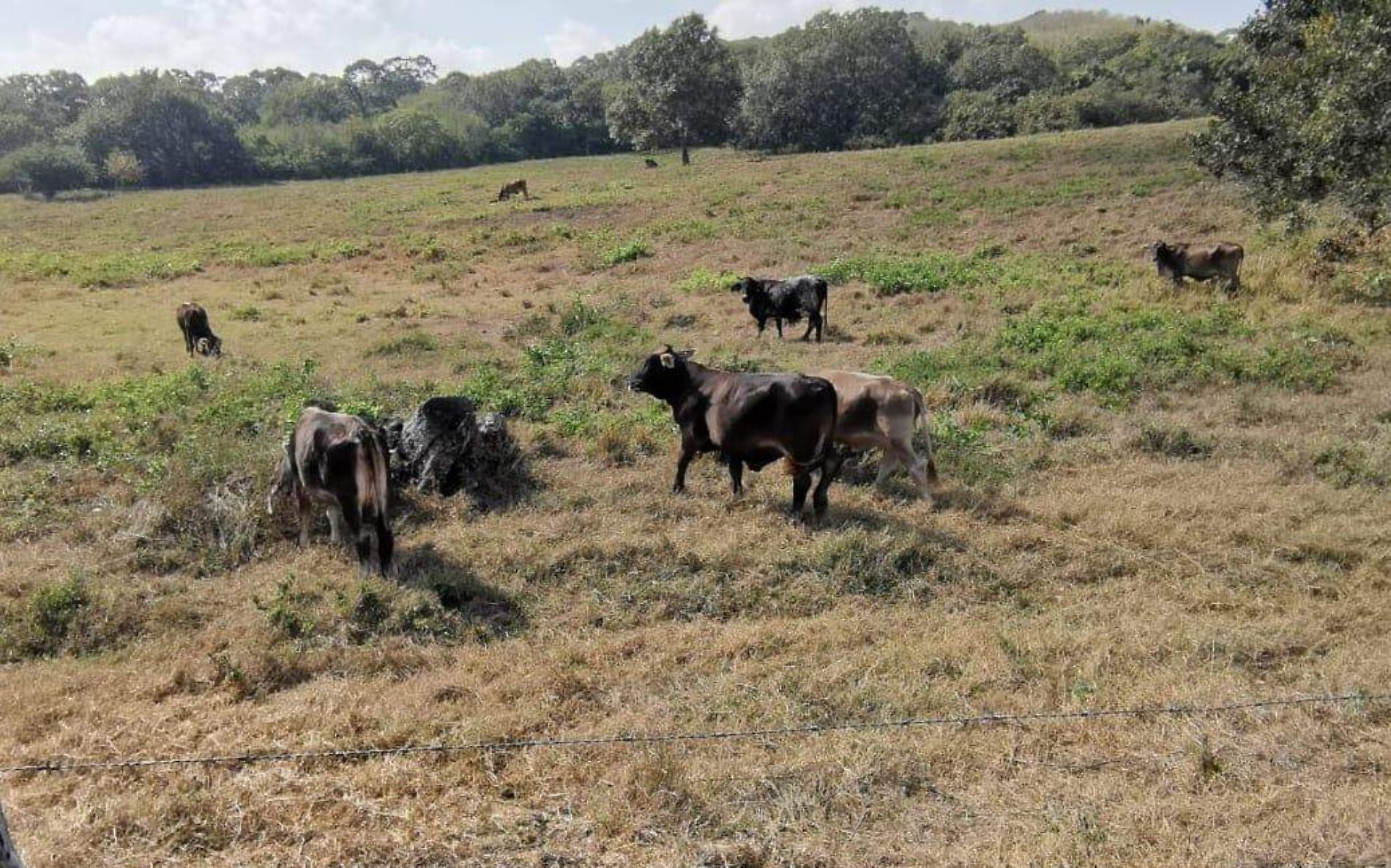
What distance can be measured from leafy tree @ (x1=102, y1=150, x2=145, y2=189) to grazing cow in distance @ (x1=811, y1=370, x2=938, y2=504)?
232 ft

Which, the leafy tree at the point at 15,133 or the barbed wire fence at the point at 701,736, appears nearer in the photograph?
the barbed wire fence at the point at 701,736

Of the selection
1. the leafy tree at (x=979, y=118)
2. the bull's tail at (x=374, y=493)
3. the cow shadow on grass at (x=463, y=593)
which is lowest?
the cow shadow on grass at (x=463, y=593)

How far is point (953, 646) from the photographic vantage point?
5898 mm

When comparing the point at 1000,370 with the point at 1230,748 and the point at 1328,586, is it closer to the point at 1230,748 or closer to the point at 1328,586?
the point at 1328,586

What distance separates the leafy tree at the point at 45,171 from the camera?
6009 centimetres

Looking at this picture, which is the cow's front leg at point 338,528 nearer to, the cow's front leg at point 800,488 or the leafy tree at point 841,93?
the cow's front leg at point 800,488

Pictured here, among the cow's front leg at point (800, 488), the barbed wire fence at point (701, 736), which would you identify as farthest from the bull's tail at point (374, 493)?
the cow's front leg at point (800, 488)

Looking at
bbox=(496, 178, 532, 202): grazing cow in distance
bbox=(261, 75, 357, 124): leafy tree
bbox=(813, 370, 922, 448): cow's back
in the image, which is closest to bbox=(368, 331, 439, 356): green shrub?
bbox=(813, 370, 922, 448): cow's back

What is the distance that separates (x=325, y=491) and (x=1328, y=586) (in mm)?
7532

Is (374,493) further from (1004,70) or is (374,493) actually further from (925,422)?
(1004,70)

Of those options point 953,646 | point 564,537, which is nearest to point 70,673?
point 564,537

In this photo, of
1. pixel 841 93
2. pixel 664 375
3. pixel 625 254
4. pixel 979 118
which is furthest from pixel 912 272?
pixel 841 93

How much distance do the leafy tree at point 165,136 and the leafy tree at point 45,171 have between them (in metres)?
5.78

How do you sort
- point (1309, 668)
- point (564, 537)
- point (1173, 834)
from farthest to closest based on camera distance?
point (564, 537)
point (1309, 668)
point (1173, 834)
